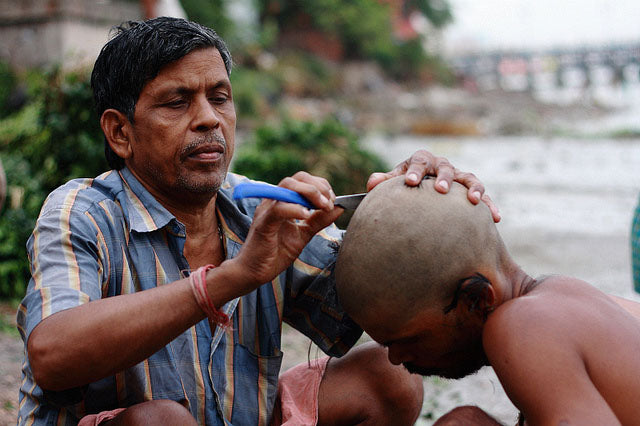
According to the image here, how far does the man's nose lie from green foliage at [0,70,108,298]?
3.27 metres

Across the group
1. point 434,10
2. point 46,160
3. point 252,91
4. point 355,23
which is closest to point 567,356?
point 46,160

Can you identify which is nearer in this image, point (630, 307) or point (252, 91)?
point (630, 307)

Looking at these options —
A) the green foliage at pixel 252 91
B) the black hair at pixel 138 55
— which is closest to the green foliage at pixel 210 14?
the green foliage at pixel 252 91

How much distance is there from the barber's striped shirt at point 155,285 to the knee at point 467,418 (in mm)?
464

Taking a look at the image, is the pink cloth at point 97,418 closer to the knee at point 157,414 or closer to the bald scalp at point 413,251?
the knee at point 157,414

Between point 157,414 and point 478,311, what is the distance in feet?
2.92

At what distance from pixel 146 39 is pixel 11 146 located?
4.75 metres

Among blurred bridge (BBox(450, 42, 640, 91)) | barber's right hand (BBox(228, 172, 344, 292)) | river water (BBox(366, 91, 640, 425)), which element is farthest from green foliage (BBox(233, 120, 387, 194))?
blurred bridge (BBox(450, 42, 640, 91))

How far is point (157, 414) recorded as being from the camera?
1682 mm

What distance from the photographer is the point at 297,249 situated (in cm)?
170

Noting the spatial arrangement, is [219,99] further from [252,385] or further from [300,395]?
[300,395]

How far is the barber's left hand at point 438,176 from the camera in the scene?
173 cm

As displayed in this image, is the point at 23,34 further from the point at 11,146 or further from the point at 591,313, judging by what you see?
the point at 591,313

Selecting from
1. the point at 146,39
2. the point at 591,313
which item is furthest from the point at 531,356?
the point at 146,39
